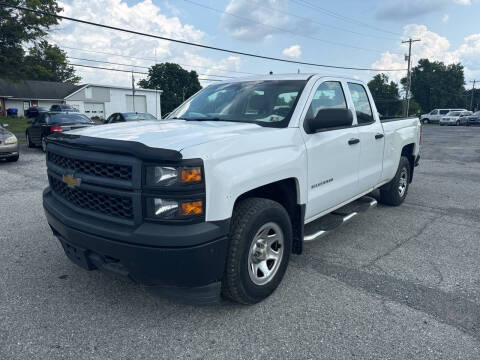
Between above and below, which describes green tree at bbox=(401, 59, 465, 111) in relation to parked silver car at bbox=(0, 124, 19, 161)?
above

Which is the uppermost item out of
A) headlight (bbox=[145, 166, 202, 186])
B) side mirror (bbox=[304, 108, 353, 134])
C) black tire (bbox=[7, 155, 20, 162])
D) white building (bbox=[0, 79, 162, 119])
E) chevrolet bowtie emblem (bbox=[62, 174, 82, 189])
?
white building (bbox=[0, 79, 162, 119])

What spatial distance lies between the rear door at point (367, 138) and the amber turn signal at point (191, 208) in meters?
2.56

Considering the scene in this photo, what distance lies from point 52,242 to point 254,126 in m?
2.92

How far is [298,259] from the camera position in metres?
3.96

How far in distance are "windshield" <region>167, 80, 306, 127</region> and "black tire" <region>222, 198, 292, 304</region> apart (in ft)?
2.76

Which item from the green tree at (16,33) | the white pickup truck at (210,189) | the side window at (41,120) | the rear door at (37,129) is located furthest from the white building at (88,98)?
the white pickup truck at (210,189)

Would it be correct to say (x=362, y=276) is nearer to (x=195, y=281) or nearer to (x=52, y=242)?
(x=195, y=281)

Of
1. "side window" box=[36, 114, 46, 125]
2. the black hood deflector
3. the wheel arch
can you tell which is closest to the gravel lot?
the wheel arch

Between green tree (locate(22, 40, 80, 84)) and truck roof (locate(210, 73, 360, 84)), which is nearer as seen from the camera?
truck roof (locate(210, 73, 360, 84))

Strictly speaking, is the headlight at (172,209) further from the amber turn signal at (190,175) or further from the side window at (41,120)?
the side window at (41,120)

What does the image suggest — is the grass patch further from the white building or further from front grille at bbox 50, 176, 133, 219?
front grille at bbox 50, 176, 133, 219

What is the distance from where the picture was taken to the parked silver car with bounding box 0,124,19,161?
427 inches

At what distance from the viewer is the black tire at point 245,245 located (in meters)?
2.65

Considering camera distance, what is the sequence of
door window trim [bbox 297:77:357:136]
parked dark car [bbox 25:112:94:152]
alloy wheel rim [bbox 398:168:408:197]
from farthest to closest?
parked dark car [bbox 25:112:94:152], alloy wheel rim [bbox 398:168:408:197], door window trim [bbox 297:77:357:136]
